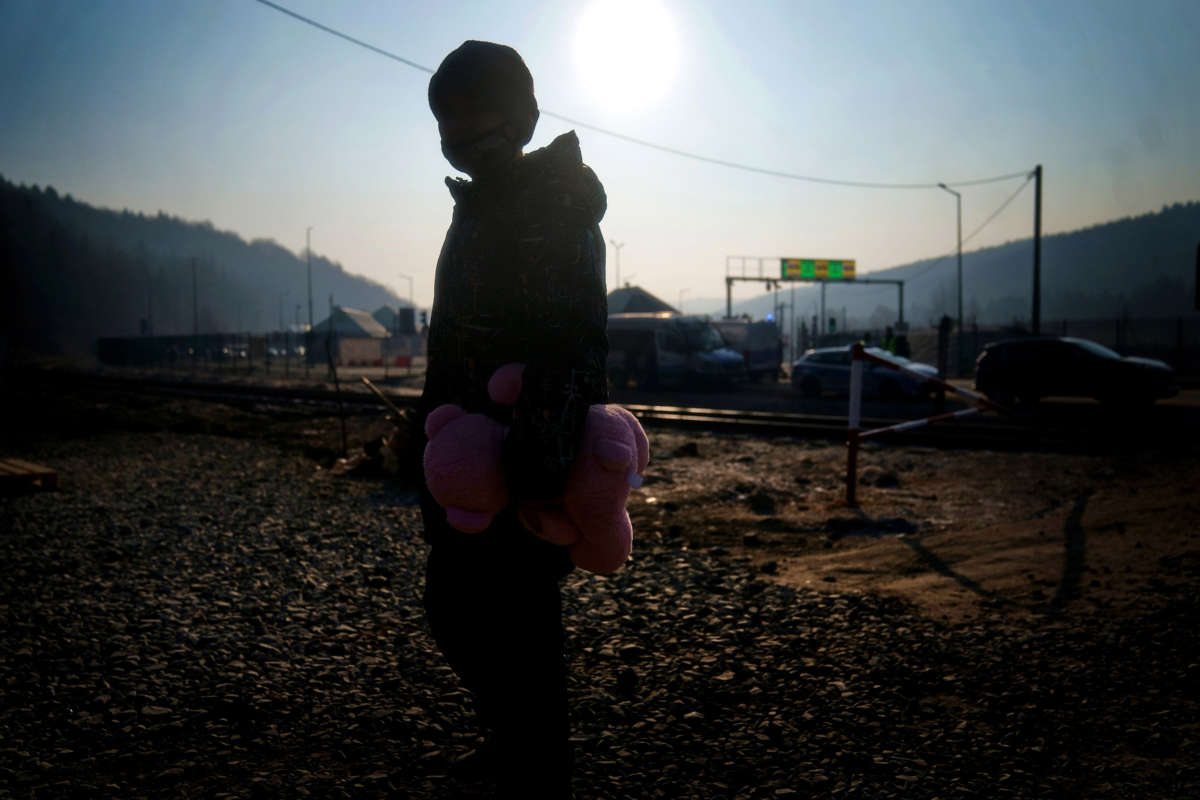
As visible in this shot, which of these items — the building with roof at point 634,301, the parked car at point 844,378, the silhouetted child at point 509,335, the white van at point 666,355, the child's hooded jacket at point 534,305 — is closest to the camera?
the child's hooded jacket at point 534,305

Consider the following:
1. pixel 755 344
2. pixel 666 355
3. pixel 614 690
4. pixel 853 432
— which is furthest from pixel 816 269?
pixel 614 690

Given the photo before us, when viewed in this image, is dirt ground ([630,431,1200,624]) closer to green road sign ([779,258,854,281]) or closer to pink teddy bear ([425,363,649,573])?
pink teddy bear ([425,363,649,573])

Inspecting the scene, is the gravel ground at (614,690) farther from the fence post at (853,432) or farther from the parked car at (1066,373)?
the parked car at (1066,373)

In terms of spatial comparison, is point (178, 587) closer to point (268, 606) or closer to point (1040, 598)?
point (268, 606)

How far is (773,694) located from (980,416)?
15.0 meters

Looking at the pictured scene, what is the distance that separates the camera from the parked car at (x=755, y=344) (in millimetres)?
28547

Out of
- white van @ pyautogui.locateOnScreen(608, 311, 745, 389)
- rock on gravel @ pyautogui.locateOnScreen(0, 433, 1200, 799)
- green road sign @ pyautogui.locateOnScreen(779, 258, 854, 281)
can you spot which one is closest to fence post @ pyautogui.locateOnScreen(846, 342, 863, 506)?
rock on gravel @ pyautogui.locateOnScreen(0, 433, 1200, 799)

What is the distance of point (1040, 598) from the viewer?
4.08 metres

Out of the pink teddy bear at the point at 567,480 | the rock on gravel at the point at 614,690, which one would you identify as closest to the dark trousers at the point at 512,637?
the pink teddy bear at the point at 567,480

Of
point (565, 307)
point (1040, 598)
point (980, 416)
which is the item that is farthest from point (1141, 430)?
point (565, 307)

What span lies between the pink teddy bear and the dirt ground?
3047 millimetres

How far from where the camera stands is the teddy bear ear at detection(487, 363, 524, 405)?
1.43 metres

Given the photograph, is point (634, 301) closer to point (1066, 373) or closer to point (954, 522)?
point (1066, 373)

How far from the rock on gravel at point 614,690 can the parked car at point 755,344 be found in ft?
79.1
